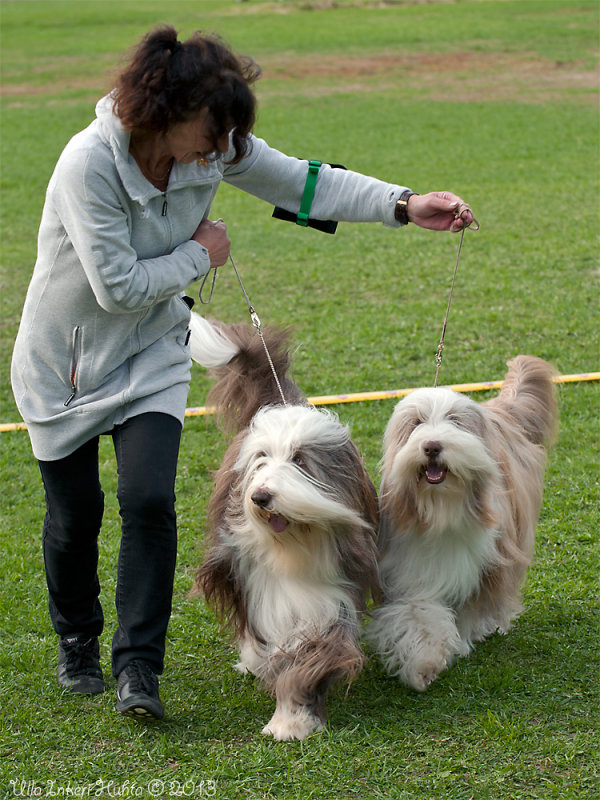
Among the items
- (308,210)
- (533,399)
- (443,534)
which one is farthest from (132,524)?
(533,399)

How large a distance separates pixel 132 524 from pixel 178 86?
Result: 1.14 metres

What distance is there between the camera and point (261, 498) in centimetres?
269

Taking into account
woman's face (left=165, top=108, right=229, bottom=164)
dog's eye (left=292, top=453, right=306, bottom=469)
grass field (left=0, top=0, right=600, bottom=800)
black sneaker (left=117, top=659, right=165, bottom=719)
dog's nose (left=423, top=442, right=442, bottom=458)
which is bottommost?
grass field (left=0, top=0, right=600, bottom=800)

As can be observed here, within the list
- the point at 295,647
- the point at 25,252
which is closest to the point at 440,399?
the point at 295,647

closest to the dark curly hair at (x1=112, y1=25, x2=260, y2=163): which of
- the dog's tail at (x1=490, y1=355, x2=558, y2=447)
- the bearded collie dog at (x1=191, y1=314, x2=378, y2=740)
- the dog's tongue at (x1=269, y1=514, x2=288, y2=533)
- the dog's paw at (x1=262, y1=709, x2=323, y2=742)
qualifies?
the bearded collie dog at (x1=191, y1=314, x2=378, y2=740)

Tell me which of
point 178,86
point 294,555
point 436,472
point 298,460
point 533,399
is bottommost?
point 533,399

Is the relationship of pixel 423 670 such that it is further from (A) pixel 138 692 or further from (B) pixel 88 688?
(B) pixel 88 688

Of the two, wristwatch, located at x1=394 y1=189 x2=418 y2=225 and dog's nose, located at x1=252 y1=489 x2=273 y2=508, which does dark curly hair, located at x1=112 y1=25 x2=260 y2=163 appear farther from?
dog's nose, located at x1=252 y1=489 x2=273 y2=508

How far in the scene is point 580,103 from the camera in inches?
628

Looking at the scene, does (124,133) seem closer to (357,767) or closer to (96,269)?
(96,269)

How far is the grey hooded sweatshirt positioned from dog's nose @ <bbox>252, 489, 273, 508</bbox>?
0.35 metres

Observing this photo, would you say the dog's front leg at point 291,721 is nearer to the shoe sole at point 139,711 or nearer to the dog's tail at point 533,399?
the shoe sole at point 139,711

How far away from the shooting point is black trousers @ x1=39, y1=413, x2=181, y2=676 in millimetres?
2745

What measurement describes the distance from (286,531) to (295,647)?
0.36 metres
